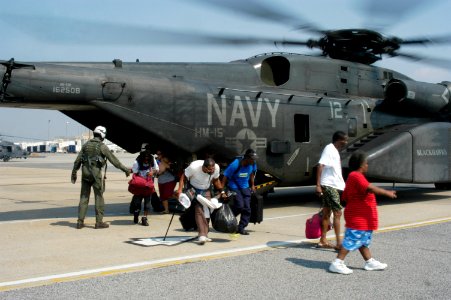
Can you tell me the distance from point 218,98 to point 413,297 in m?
7.24

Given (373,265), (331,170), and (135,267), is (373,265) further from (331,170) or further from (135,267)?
(135,267)

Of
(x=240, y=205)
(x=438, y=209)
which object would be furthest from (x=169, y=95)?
(x=438, y=209)

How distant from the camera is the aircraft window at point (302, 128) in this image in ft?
41.8

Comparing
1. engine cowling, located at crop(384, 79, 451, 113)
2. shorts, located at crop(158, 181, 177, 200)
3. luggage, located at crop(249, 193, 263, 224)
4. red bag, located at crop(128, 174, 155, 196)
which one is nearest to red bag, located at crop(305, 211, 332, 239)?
luggage, located at crop(249, 193, 263, 224)

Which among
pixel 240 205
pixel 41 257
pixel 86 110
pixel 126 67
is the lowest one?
pixel 41 257

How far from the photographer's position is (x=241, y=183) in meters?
8.41

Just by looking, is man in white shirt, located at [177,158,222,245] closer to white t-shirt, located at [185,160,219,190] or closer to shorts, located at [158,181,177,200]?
white t-shirt, located at [185,160,219,190]

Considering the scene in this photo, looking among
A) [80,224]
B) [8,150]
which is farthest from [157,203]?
[8,150]

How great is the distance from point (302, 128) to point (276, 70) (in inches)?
65.8

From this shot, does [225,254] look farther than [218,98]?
No

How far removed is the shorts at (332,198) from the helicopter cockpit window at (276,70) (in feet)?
19.8

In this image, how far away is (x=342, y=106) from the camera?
13.5 metres

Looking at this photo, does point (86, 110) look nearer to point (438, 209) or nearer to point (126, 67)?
point (126, 67)

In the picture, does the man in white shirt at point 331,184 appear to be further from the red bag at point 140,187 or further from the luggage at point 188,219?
the red bag at point 140,187
